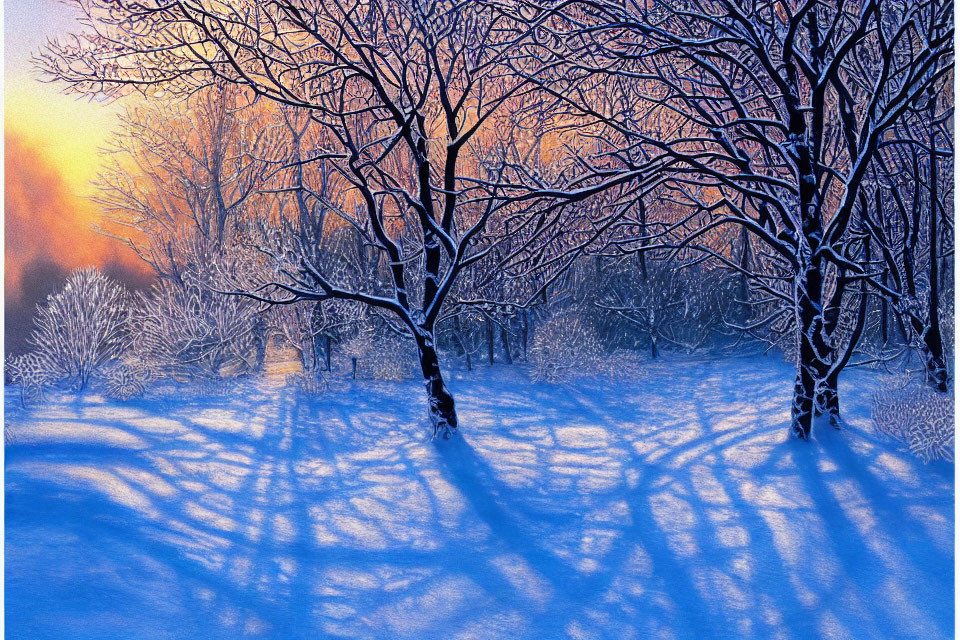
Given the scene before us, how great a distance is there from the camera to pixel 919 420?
4.44 meters

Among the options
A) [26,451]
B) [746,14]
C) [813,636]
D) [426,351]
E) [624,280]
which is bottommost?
[813,636]

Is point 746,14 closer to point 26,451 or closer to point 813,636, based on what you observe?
point 813,636

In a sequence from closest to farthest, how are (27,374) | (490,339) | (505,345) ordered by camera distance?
1. (27,374)
2. (490,339)
3. (505,345)

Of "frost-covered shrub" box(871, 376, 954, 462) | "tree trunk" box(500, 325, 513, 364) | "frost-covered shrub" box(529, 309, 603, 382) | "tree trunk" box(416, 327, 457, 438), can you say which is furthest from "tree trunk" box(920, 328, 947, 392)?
"tree trunk" box(500, 325, 513, 364)

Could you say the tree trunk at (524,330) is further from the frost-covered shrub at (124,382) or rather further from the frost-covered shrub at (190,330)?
the frost-covered shrub at (124,382)

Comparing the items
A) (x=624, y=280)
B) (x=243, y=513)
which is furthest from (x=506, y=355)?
(x=243, y=513)

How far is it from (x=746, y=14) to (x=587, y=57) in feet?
5.52


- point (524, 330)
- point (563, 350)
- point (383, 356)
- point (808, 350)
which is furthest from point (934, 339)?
point (383, 356)

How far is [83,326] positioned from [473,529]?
20.8ft

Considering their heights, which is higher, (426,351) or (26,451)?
(426,351)

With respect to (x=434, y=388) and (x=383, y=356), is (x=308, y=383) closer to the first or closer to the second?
(x=383, y=356)

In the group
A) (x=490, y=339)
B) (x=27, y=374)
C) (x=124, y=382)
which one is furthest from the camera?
(x=490, y=339)

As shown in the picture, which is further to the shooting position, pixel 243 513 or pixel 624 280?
pixel 624 280

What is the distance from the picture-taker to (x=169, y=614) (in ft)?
9.09
